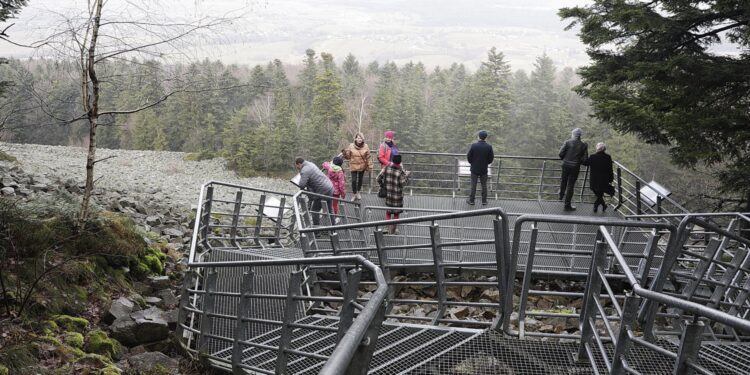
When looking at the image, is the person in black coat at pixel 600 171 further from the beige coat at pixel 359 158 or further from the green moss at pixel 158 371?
the green moss at pixel 158 371

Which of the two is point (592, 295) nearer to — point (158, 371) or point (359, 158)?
point (158, 371)

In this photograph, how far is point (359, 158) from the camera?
1237 cm

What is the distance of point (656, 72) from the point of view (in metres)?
10.7

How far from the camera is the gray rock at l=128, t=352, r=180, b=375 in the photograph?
529cm

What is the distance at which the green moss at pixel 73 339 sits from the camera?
535 centimetres

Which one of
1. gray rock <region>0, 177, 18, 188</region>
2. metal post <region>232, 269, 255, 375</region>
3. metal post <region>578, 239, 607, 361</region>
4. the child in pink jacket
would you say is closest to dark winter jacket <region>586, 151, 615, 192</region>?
the child in pink jacket

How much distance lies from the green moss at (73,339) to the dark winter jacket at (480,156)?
347 inches

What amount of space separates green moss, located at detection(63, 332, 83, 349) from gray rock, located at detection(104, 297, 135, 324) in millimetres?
688

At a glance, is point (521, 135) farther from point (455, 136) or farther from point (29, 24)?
point (29, 24)

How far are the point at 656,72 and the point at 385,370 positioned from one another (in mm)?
9359

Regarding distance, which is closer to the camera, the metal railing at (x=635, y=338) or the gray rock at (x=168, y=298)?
the metal railing at (x=635, y=338)

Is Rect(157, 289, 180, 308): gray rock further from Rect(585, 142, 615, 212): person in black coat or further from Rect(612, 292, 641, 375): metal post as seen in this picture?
Rect(585, 142, 615, 212): person in black coat

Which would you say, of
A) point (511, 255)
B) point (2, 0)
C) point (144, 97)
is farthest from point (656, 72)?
point (2, 0)

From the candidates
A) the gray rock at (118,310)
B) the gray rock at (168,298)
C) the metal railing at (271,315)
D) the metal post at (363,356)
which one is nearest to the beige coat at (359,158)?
the metal railing at (271,315)
